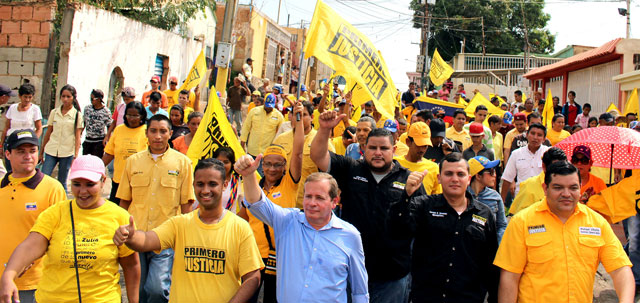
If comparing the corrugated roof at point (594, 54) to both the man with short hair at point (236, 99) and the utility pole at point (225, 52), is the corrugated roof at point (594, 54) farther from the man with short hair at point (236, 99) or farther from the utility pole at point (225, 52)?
the utility pole at point (225, 52)

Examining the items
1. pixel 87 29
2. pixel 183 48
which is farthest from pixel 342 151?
pixel 183 48

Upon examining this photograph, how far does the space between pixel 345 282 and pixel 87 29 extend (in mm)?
11836

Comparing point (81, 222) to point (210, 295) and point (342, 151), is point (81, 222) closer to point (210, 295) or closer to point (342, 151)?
point (210, 295)

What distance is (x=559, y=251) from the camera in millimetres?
3541

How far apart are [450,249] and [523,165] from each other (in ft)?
12.4

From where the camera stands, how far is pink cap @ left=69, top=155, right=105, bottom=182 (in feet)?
12.3

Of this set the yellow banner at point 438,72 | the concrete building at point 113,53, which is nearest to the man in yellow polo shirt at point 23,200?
the concrete building at point 113,53

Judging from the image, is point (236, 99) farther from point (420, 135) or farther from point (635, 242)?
point (635, 242)

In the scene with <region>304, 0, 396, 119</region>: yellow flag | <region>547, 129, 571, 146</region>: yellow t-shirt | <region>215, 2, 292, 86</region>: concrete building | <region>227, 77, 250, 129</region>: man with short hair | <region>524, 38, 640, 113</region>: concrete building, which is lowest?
<region>547, 129, 571, 146</region>: yellow t-shirt

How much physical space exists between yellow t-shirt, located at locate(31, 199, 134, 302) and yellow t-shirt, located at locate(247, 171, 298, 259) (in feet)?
3.93

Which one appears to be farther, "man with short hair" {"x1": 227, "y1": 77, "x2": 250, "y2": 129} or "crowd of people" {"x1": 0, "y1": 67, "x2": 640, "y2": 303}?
"man with short hair" {"x1": 227, "y1": 77, "x2": 250, "y2": 129}

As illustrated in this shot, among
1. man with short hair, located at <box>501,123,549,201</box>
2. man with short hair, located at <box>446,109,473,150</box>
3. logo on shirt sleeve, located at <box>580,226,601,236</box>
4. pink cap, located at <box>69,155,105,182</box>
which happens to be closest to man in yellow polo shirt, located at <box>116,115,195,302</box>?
pink cap, located at <box>69,155,105,182</box>

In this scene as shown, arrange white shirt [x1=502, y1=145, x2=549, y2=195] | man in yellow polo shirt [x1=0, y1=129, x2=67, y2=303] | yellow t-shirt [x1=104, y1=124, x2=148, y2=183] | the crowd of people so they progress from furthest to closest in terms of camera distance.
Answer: white shirt [x1=502, y1=145, x2=549, y2=195], yellow t-shirt [x1=104, y1=124, x2=148, y2=183], man in yellow polo shirt [x1=0, y1=129, x2=67, y2=303], the crowd of people

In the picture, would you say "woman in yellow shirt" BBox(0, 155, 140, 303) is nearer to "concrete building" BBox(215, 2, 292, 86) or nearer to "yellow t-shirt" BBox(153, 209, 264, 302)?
"yellow t-shirt" BBox(153, 209, 264, 302)
